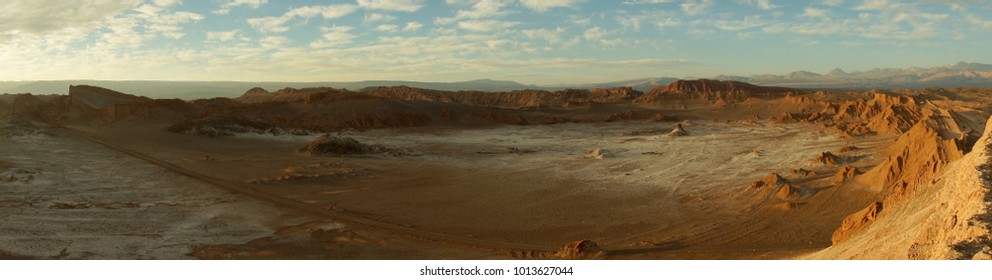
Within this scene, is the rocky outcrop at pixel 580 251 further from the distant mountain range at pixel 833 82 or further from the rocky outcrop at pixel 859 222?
the distant mountain range at pixel 833 82

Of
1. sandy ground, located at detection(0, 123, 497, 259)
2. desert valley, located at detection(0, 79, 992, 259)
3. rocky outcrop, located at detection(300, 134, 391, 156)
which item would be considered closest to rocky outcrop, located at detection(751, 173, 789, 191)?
desert valley, located at detection(0, 79, 992, 259)

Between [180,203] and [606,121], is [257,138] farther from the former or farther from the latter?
[606,121]

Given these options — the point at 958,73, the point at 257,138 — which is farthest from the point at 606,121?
the point at 958,73

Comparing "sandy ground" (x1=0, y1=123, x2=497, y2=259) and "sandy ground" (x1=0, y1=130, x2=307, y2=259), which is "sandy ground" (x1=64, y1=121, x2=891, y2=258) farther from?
"sandy ground" (x1=0, y1=130, x2=307, y2=259)

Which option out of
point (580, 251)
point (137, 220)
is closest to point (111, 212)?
point (137, 220)

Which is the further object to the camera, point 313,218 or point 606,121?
point 606,121

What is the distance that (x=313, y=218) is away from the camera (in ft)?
32.9

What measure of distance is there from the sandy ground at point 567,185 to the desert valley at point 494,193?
0.17 ft

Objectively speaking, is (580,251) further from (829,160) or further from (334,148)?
(334,148)

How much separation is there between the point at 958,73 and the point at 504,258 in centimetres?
12854

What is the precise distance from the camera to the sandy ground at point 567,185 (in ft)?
29.7

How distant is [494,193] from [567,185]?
1668 millimetres

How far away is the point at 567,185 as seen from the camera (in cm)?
1288

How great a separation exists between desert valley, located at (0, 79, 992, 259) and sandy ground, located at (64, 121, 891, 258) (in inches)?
2.1
